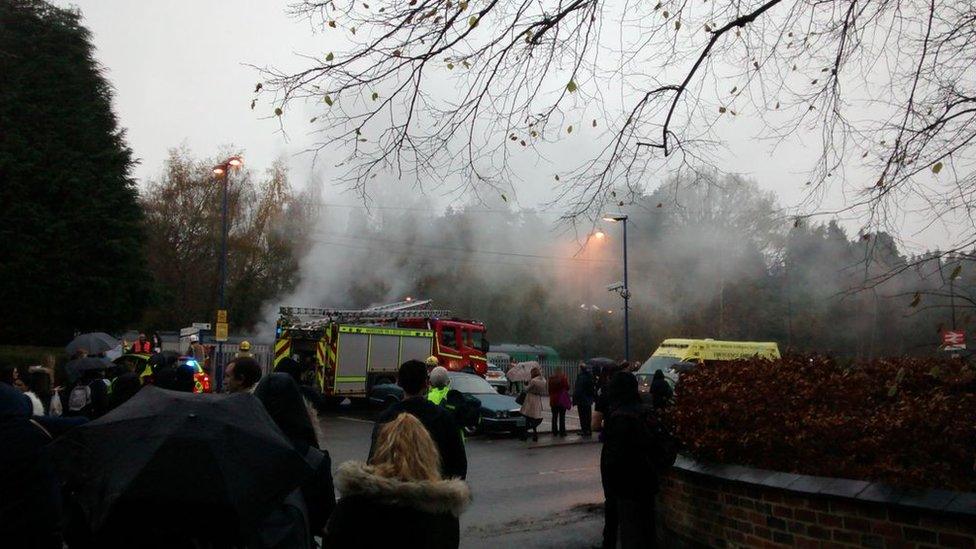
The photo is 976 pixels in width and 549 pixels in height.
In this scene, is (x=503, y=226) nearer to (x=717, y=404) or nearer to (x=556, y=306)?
(x=556, y=306)

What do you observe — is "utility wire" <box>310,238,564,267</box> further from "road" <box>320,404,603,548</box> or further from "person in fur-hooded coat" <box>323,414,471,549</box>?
"person in fur-hooded coat" <box>323,414,471,549</box>

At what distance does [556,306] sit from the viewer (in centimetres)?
4622

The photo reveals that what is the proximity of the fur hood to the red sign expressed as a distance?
4379mm

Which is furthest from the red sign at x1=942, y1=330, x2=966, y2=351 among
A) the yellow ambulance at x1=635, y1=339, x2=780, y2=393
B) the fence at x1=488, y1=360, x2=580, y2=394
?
the fence at x1=488, y1=360, x2=580, y2=394

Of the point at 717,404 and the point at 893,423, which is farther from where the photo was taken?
the point at 717,404

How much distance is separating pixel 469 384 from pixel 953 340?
1289cm

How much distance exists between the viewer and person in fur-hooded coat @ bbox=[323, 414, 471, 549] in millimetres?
2738

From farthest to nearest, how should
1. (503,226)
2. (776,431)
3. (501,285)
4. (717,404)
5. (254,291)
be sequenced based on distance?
(501,285), (503,226), (254,291), (717,404), (776,431)

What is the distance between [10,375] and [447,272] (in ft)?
123

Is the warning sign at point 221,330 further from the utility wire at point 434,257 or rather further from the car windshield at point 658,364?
the utility wire at point 434,257

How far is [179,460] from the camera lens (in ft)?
8.23

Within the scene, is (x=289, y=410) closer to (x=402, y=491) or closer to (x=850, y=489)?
(x=402, y=491)

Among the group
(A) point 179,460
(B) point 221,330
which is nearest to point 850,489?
(A) point 179,460

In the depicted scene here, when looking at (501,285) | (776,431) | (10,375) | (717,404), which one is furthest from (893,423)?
(501,285)
